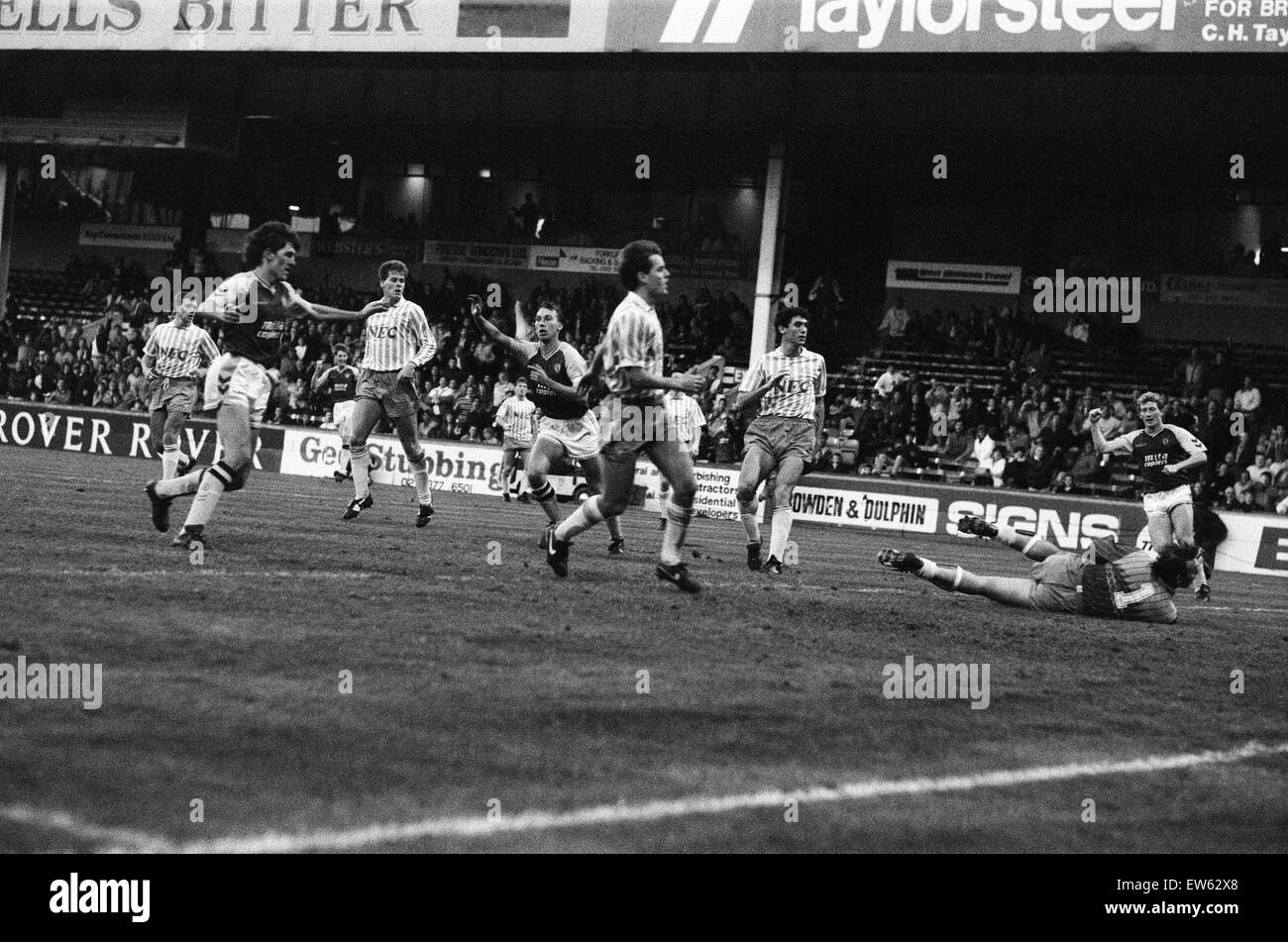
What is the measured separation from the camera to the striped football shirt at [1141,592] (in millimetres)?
12172

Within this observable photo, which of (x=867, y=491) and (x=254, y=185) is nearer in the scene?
(x=867, y=491)

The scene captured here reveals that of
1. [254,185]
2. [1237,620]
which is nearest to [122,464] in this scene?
[254,185]

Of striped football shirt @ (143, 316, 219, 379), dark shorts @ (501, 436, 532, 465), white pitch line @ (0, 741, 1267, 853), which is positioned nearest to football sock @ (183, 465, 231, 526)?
white pitch line @ (0, 741, 1267, 853)

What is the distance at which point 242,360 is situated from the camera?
1190 centimetres

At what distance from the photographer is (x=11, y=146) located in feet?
128

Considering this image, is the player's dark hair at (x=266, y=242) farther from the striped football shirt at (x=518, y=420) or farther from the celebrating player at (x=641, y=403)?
the striped football shirt at (x=518, y=420)

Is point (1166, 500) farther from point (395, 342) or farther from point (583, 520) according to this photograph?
point (395, 342)

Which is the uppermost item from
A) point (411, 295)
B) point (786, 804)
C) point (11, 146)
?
point (11, 146)

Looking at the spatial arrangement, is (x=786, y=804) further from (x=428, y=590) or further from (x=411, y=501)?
(x=411, y=501)

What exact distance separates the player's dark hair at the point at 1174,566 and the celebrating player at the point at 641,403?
369cm

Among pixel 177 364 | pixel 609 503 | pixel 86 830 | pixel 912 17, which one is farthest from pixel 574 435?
pixel 912 17

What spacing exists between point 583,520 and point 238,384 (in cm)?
282

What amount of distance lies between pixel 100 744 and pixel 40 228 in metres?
46.8

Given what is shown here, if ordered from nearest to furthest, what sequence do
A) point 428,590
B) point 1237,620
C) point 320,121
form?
point 428,590 < point 1237,620 < point 320,121
